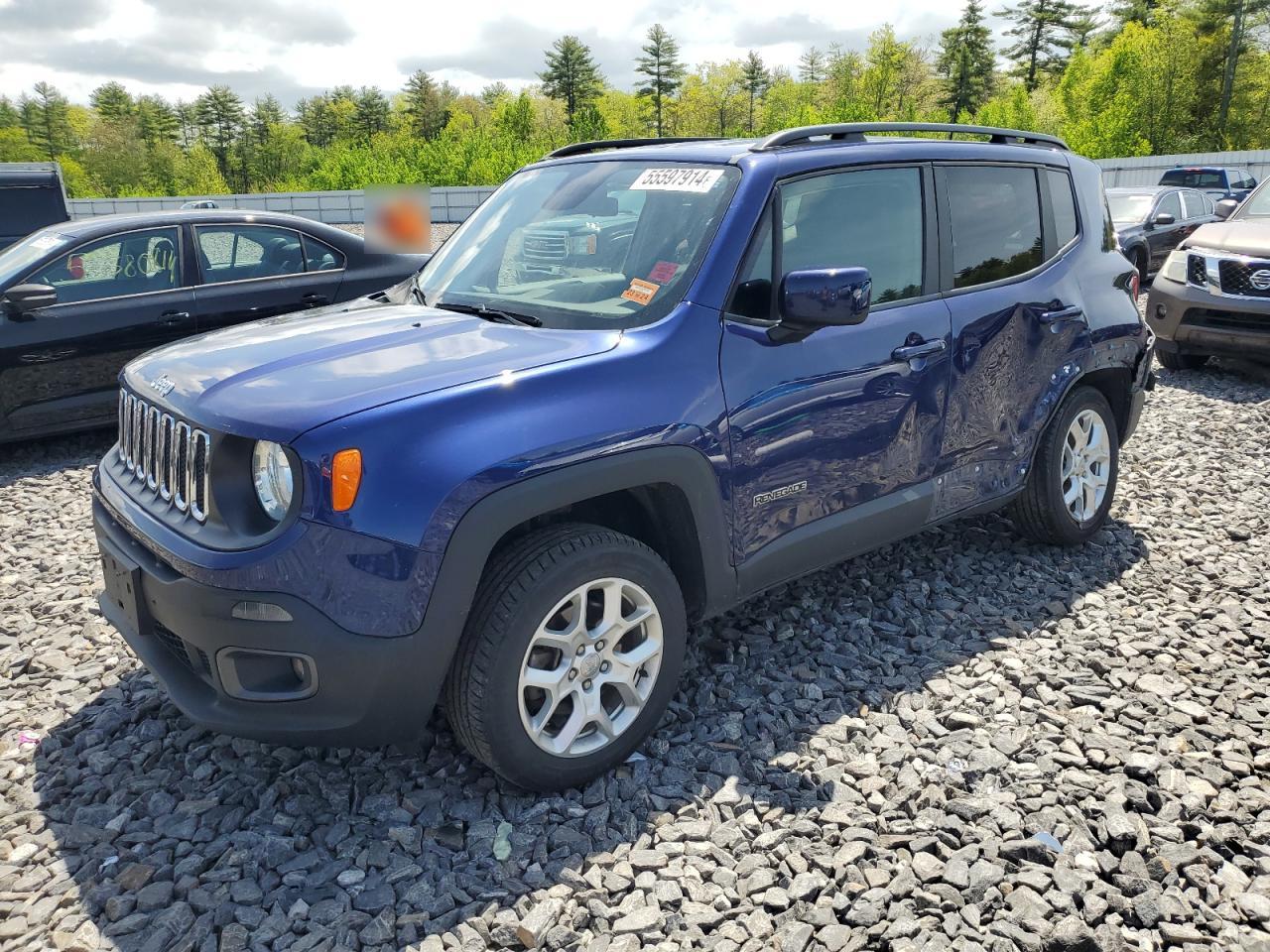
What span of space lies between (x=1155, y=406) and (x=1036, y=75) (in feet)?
274

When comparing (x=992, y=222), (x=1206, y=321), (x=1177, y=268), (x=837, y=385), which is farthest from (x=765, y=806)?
(x=1177, y=268)

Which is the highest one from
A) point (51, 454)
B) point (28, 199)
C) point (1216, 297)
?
point (28, 199)

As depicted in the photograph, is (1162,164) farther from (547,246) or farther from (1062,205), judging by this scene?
(547,246)

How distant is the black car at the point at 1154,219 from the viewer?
1333 cm

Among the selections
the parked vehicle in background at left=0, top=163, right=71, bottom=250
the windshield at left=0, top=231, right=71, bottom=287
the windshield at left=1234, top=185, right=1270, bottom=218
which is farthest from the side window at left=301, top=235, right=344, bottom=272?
the windshield at left=1234, top=185, right=1270, bottom=218

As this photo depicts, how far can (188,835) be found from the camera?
288cm

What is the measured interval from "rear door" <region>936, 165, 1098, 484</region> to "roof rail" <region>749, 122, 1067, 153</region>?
0.18m

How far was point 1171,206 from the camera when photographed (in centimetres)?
1441

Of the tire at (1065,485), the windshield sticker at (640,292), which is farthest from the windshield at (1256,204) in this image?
the windshield sticker at (640,292)

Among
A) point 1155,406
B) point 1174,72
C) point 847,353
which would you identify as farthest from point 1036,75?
point 847,353

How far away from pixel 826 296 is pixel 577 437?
3.12 feet

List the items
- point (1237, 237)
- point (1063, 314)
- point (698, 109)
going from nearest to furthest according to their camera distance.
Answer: point (1063, 314) → point (1237, 237) → point (698, 109)

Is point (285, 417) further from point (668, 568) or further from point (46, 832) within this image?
point (46, 832)

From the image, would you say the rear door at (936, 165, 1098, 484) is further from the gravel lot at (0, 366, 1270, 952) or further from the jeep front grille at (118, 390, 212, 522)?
the jeep front grille at (118, 390, 212, 522)
